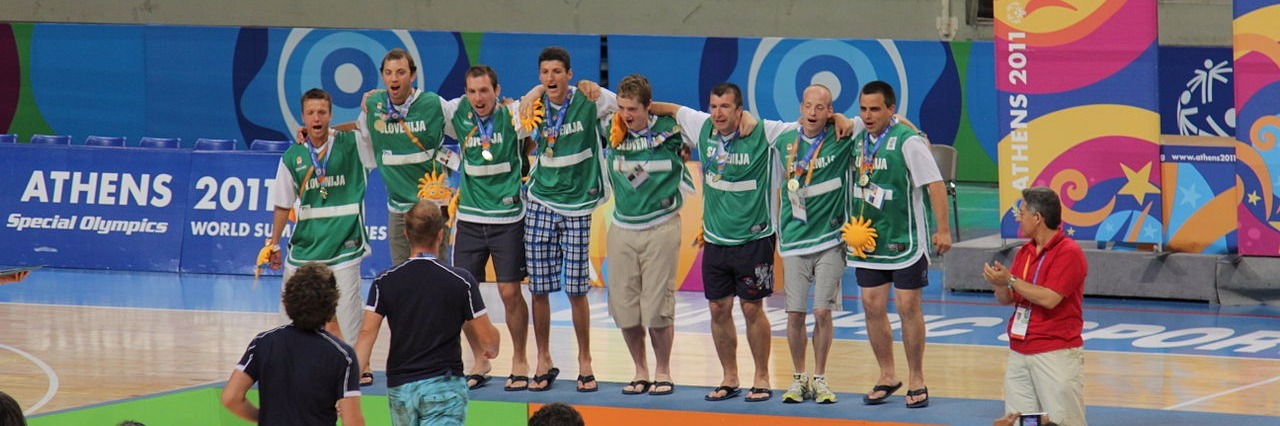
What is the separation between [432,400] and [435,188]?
281cm

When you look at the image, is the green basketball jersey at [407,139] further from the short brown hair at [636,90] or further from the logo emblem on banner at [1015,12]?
the logo emblem on banner at [1015,12]

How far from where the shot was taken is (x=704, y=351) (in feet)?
40.9

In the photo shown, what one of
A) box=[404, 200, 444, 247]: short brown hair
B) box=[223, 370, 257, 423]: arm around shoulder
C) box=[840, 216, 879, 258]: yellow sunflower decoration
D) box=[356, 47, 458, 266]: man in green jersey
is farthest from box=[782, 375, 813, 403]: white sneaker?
box=[223, 370, 257, 423]: arm around shoulder

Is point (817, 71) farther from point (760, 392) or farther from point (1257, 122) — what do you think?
point (760, 392)

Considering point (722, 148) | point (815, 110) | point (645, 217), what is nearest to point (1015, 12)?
point (815, 110)

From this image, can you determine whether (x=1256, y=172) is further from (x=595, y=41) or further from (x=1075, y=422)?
(x=595, y=41)

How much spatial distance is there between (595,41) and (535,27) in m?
4.02

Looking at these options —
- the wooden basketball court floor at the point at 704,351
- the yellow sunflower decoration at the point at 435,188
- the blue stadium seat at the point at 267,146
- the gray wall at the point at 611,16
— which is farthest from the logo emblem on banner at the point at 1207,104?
the yellow sunflower decoration at the point at 435,188

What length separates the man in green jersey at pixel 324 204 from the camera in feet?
32.4

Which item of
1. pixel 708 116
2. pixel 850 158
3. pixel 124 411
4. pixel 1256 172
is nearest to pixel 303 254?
pixel 124 411

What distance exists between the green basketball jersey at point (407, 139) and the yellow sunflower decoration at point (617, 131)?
1097 mm

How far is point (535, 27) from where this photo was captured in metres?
24.3

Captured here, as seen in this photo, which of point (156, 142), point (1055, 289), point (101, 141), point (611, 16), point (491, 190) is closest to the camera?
point (1055, 289)

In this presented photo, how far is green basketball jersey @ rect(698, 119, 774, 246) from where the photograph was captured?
31.6 feet
